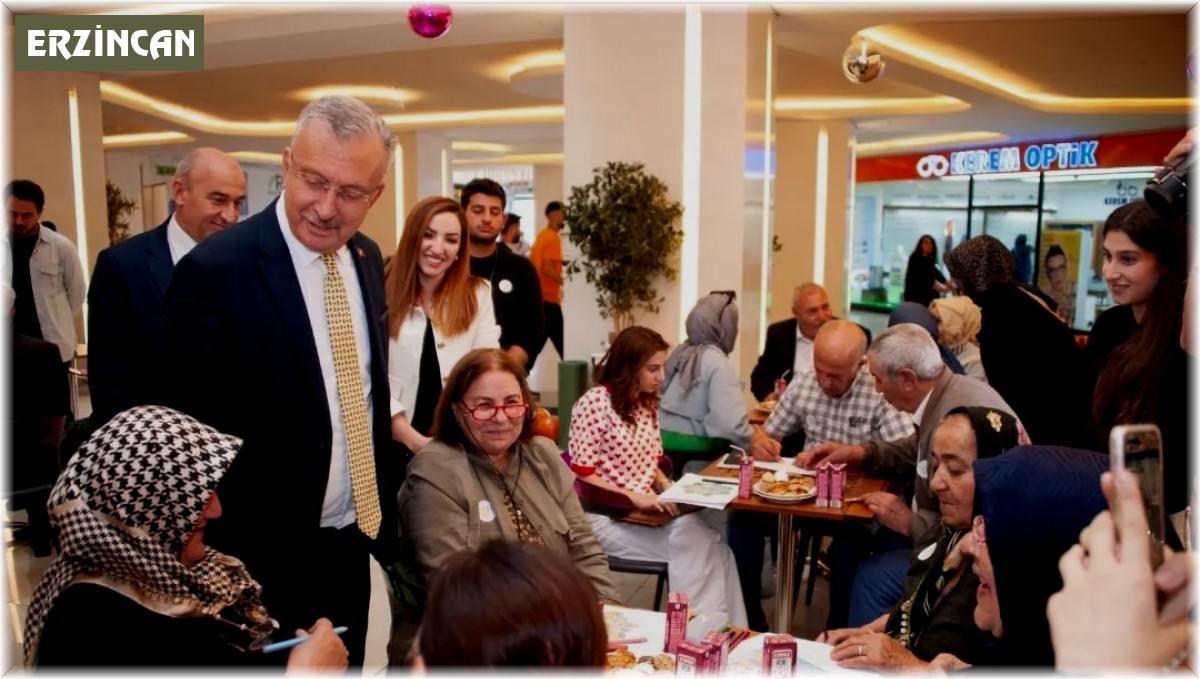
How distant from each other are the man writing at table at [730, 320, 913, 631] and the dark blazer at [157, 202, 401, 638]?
241 cm

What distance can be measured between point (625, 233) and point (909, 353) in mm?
3386

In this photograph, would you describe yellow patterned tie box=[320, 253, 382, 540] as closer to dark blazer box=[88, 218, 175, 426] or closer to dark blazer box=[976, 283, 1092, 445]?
dark blazer box=[88, 218, 175, 426]

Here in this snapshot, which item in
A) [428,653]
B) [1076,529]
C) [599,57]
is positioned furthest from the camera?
[599,57]

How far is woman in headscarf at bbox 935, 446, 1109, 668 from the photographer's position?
152 centimetres

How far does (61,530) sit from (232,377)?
404 millimetres

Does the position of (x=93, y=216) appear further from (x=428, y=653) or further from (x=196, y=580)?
(x=428, y=653)

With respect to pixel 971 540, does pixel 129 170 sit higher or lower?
higher

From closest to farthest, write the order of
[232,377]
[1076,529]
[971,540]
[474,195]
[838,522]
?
[1076,529]
[232,377]
[971,540]
[838,522]
[474,195]

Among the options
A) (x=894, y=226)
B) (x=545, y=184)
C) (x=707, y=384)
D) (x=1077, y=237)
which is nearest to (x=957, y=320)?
(x=707, y=384)

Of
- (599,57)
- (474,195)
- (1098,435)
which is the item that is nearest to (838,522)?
(1098,435)

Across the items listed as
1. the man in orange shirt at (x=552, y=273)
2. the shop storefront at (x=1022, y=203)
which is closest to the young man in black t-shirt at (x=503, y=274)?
the man in orange shirt at (x=552, y=273)

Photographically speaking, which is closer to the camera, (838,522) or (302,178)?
(302,178)

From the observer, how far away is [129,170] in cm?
1725

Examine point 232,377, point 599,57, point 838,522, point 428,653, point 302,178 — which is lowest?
point 838,522
